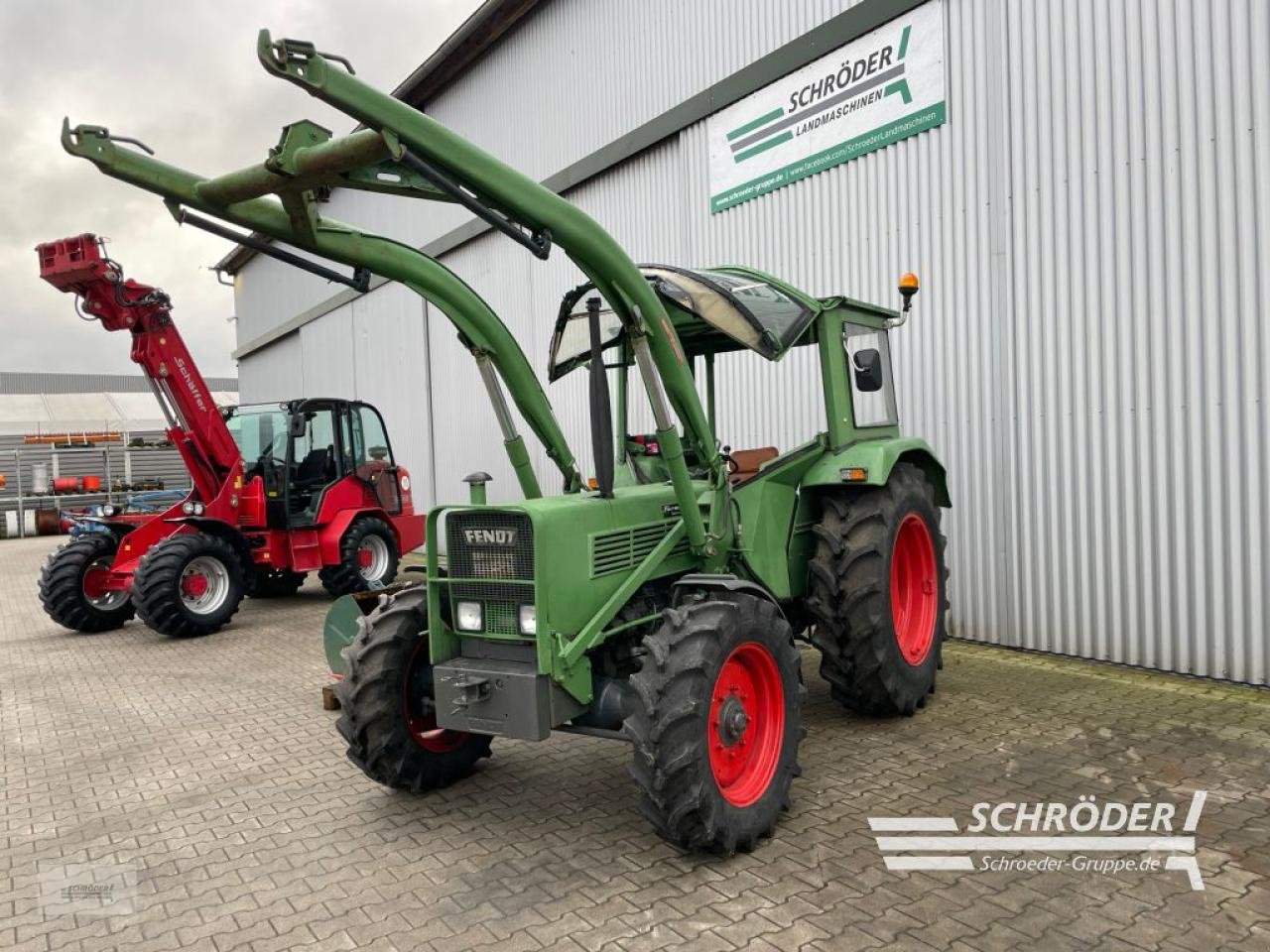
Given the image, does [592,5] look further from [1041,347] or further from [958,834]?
[958,834]

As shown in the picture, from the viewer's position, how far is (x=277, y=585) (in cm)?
1202

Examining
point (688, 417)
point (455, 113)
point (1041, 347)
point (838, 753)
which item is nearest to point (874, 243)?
point (1041, 347)

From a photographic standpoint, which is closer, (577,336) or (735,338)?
(735,338)

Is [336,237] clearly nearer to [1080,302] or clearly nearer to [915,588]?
[915,588]

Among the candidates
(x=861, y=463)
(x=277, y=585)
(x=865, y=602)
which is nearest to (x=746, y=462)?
(x=861, y=463)

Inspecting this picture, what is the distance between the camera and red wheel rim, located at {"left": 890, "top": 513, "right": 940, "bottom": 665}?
5.84 m

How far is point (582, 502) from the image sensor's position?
420 centimetres

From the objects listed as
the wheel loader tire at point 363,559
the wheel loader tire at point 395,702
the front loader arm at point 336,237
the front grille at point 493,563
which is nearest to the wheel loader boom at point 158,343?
the wheel loader tire at point 363,559

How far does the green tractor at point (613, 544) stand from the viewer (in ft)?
11.6

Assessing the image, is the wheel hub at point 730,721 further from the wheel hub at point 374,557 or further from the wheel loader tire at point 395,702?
the wheel hub at point 374,557

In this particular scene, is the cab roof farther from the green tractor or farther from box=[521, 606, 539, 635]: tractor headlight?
box=[521, 606, 539, 635]: tractor headlight

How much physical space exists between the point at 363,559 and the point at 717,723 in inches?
340

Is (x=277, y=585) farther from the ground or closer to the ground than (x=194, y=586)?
closer to the ground

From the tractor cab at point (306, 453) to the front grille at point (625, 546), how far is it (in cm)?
702
